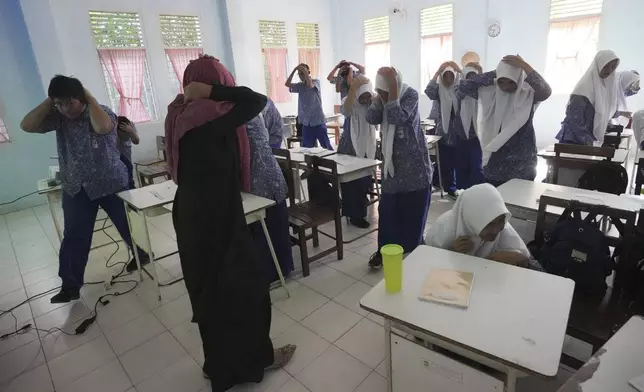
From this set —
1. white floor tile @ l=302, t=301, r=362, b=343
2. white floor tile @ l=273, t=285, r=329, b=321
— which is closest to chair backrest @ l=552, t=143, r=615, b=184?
white floor tile @ l=302, t=301, r=362, b=343

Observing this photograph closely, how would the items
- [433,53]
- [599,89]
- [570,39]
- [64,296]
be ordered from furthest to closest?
[433,53], [570,39], [599,89], [64,296]

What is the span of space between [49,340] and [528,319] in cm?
261

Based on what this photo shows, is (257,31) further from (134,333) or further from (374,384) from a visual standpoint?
(374,384)

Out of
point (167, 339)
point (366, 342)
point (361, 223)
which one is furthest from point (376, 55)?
point (167, 339)

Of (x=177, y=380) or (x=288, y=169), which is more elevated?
(x=288, y=169)

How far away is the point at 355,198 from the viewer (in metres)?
3.58

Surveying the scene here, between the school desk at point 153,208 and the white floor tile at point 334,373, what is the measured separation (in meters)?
0.67

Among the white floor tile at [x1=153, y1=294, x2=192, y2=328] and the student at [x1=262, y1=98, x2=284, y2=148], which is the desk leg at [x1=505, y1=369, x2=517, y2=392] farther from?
the student at [x1=262, y1=98, x2=284, y2=148]

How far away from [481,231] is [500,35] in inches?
231

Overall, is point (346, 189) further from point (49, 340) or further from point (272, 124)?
point (49, 340)

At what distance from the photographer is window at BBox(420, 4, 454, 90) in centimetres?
671

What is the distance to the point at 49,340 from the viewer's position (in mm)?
2279

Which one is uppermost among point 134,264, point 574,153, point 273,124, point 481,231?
point 273,124

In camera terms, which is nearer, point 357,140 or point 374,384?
point 374,384
